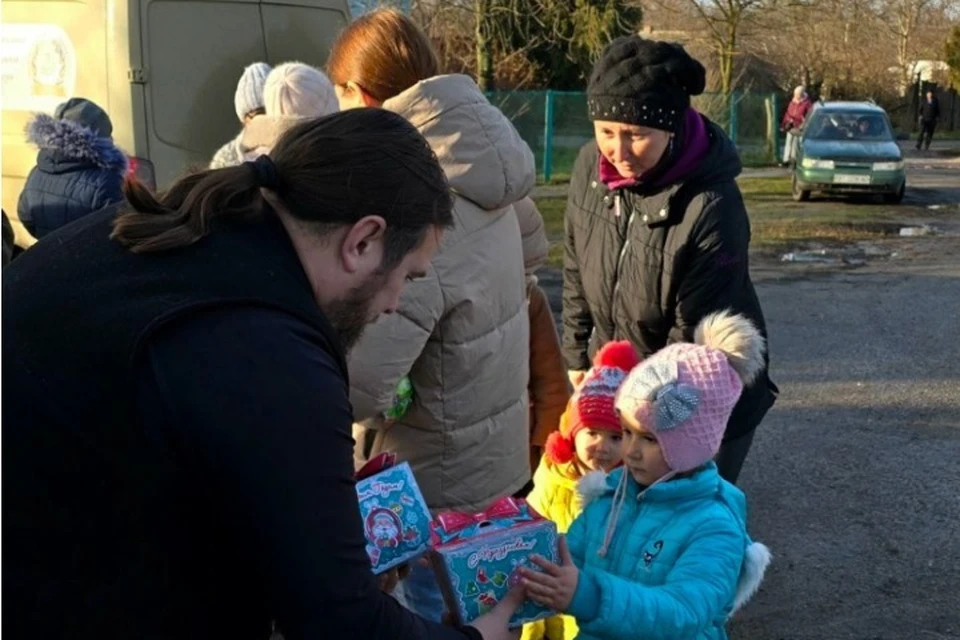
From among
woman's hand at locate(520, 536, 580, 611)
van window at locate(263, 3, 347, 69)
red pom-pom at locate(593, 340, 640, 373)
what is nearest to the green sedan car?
van window at locate(263, 3, 347, 69)

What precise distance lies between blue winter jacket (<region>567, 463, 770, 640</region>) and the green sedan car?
1589cm

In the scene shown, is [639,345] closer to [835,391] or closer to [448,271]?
[448,271]

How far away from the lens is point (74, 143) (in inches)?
200

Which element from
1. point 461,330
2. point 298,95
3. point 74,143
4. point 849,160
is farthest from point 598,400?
point 849,160

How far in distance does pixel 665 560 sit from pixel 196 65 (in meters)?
4.87

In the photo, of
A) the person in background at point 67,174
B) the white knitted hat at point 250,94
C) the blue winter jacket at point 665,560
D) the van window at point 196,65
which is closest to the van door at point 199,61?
the van window at point 196,65

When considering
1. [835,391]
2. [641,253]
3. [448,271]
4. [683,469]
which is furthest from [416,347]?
[835,391]

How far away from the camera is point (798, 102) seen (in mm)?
22922

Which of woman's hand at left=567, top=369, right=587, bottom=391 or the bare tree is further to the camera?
the bare tree

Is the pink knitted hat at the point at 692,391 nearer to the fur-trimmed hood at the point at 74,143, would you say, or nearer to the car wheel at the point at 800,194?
the fur-trimmed hood at the point at 74,143

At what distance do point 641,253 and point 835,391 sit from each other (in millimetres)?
4444

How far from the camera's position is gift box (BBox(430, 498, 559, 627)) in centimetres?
200

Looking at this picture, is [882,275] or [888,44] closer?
[882,275]

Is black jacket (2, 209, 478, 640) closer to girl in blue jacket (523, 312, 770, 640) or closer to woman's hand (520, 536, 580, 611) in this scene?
woman's hand (520, 536, 580, 611)
